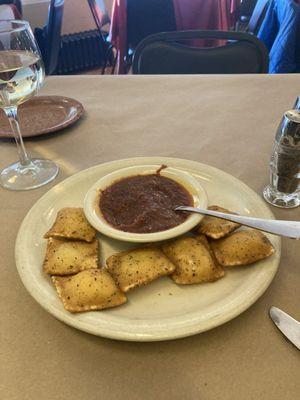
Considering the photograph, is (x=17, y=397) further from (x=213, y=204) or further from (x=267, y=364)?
(x=213, y=204)

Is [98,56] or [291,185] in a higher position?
[291,185]

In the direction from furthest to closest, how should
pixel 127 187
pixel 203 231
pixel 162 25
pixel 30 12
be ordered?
1. pixel 30 12
2. pixel 162 25
3. pixel 127 187
4. pixel 203 231

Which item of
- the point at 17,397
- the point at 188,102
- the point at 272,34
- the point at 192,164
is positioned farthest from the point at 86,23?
the point at 17,397

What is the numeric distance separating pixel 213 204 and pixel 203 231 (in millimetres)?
137

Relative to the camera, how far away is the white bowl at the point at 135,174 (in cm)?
62

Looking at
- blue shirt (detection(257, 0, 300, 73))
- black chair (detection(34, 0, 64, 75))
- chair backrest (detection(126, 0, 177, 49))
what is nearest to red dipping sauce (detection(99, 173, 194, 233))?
blue shirt (detection(257, 0, 300, 73))

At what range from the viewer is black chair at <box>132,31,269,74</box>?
150cm

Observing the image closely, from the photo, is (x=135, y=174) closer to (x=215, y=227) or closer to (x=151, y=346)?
(x=215, y=227)

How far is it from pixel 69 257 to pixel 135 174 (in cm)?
26

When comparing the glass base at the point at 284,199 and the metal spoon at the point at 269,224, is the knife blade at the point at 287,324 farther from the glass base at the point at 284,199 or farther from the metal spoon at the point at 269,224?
the glass base at the point at 284,199

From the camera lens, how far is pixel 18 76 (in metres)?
0.84

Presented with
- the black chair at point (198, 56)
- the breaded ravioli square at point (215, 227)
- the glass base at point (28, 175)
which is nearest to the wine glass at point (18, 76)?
the glass base at point (28, 175)

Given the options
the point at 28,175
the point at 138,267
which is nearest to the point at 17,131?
the point at 28,175

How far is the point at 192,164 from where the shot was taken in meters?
0.86
